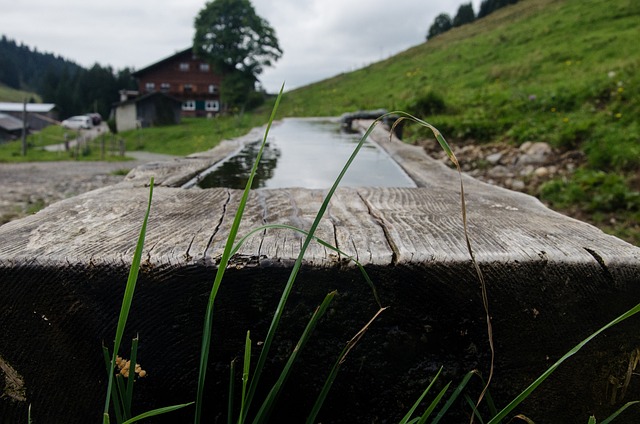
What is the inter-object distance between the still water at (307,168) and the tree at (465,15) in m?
45.1

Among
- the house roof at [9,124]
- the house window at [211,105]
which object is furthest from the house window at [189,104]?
the house roof at [9,124]

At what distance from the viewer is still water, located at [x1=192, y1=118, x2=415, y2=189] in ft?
8.98

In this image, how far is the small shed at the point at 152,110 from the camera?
3519cm

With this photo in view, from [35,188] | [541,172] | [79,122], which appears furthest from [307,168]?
[79,122]

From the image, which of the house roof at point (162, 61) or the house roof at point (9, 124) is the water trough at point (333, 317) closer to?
the house roof at point (162, 61)

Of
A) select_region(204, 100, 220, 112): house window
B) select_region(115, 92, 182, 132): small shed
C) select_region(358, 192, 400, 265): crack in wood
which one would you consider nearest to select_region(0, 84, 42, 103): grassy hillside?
select_region(204, 100, 220, 112): house window

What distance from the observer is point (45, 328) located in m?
0.87

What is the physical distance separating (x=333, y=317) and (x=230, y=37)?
37916 millimetres

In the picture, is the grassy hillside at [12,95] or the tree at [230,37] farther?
the grassy hillside at [12,95]

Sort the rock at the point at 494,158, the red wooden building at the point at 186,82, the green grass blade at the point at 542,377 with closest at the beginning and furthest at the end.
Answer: the green grass blade at the point at 542,377, the rock at the point at 494,158, the red wooden building at the point at 186,82

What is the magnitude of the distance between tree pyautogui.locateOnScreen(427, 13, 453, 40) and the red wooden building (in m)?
23.4

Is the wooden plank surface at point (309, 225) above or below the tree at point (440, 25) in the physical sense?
below

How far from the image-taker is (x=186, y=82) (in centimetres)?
4316

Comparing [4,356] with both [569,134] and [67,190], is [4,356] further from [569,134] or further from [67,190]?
[67,190]
